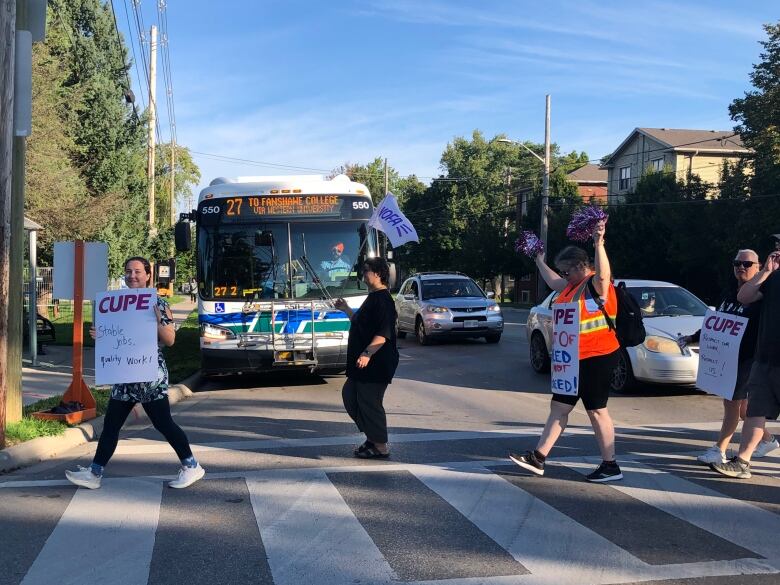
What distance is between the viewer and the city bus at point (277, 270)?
11047 millimetres

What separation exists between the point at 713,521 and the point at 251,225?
26.6 feet

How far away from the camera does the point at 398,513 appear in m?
5.20

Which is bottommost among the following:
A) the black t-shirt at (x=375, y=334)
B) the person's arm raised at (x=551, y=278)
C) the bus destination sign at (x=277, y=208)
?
the black t-shirt at (x=375, y=334)

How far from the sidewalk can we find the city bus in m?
2.18

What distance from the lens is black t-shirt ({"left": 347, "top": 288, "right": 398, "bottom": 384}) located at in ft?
21.8

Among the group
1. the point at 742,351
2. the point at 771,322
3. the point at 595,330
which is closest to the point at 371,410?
the point at 595,330

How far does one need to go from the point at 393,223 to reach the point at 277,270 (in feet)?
6.81

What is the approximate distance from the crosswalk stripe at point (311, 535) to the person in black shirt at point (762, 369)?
3163mm

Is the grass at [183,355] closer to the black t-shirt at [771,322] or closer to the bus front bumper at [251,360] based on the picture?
the bus front bumper at [251,360]

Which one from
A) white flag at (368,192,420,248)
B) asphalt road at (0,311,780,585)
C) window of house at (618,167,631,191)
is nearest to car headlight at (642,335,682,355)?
asphalt road at (0,311,780,585)

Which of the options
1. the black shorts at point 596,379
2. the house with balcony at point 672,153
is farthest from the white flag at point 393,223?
the house with balcony at point 672,153

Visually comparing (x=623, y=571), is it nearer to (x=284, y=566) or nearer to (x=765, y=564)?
(x=765, y=564)

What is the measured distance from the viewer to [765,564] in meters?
4.28

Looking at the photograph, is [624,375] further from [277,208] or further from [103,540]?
[103,540]
